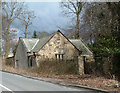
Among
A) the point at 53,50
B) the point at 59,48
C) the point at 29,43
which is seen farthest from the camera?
the point at 29,43

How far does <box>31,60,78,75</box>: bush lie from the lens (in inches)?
787

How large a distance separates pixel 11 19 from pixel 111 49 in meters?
31.8

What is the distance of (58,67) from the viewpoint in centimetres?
2112

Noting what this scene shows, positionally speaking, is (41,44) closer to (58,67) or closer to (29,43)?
(29,43)

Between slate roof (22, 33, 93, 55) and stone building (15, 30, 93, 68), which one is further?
slate roof (22, 33, 93, 55)

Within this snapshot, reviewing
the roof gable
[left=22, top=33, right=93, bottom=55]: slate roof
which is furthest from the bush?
[left=22, top=33, right=93, bottom=55]: slate roof

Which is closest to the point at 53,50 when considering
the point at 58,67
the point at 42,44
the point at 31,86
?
the point at 42,44

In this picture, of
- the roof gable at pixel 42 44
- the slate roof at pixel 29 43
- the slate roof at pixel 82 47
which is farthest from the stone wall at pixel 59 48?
the slate roof at pixel 29 43

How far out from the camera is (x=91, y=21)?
24.2m

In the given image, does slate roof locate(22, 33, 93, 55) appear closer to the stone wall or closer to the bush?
the stone wall

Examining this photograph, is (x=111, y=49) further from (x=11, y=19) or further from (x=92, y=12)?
(x=11, y=19)

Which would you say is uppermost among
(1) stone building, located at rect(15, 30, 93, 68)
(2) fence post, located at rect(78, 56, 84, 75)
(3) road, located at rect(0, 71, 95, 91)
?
(1) stone building, located at rect(15, 30, 93, 68)

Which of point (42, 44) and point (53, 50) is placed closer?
point (53, 50)

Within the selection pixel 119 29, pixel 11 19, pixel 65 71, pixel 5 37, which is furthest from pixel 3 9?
pixel 119 29
